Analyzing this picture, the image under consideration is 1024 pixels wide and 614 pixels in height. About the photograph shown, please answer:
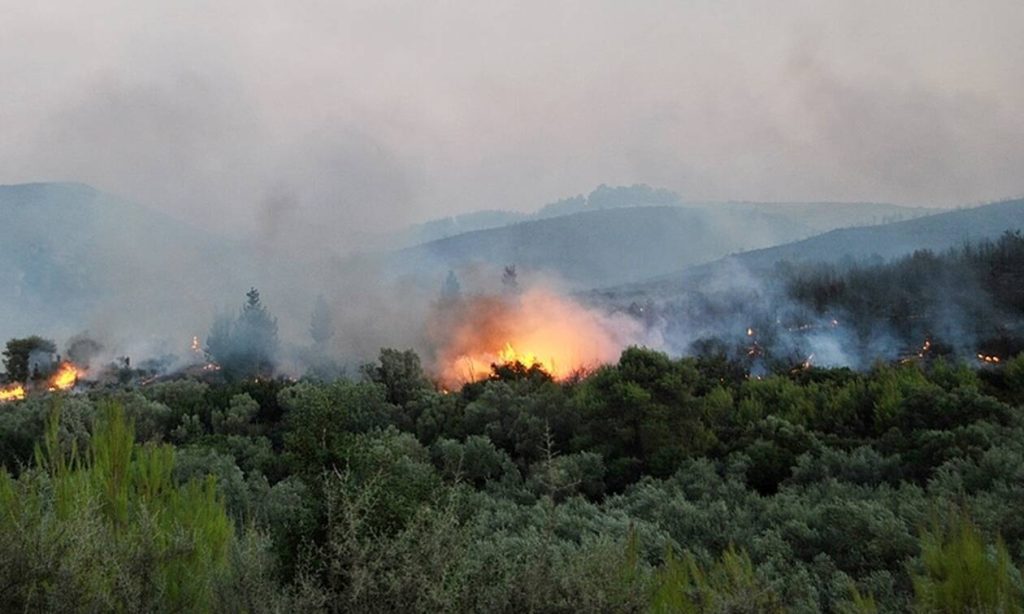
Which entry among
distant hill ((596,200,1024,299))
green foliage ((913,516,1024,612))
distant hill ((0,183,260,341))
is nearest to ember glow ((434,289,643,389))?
green foliage ((913,516,1024,612))

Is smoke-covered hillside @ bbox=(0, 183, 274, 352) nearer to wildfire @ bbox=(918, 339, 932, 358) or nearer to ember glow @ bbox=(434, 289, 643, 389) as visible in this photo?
ember glow @ bbox=(434, 289, 643, 389)

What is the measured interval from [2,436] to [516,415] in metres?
10.8

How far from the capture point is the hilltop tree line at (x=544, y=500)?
3654mm

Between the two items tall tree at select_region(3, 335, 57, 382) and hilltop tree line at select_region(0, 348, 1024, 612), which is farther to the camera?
tall tree at select_region(3, 335, 57, 382)

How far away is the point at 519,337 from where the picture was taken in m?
36.0

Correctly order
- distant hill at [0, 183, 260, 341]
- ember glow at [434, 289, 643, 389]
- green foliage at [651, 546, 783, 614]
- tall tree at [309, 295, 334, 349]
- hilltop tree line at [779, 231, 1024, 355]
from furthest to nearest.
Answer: distant hill at [0, 183, 260, 341] → tall tree at [309, 295, 334, 349] → hilltop tree line at [779, 231, 1024, 355] → ember glow at [434, 289, 643, 389] → green foliage at [651, 546, 783, 614]

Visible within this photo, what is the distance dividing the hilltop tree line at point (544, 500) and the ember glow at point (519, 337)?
12.4m

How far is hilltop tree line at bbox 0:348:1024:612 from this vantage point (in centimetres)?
365

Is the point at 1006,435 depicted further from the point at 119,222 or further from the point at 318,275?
the point at 119,222

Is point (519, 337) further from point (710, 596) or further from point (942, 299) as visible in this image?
point (710, 596)

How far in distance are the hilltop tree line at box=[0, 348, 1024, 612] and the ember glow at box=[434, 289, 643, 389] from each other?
12362 millimetres

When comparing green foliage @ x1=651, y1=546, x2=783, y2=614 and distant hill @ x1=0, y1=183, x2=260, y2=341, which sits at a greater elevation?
distant hill @ x1=0, y1=183, x2=260, y2=341

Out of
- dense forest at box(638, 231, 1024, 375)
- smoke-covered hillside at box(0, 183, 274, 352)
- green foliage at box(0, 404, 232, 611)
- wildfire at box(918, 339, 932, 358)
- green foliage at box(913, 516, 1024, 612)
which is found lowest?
wildfire at box(918, 339, 932, 358)

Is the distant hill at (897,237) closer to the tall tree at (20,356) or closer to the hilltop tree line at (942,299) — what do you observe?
the hilltop tree line at (942,299)
